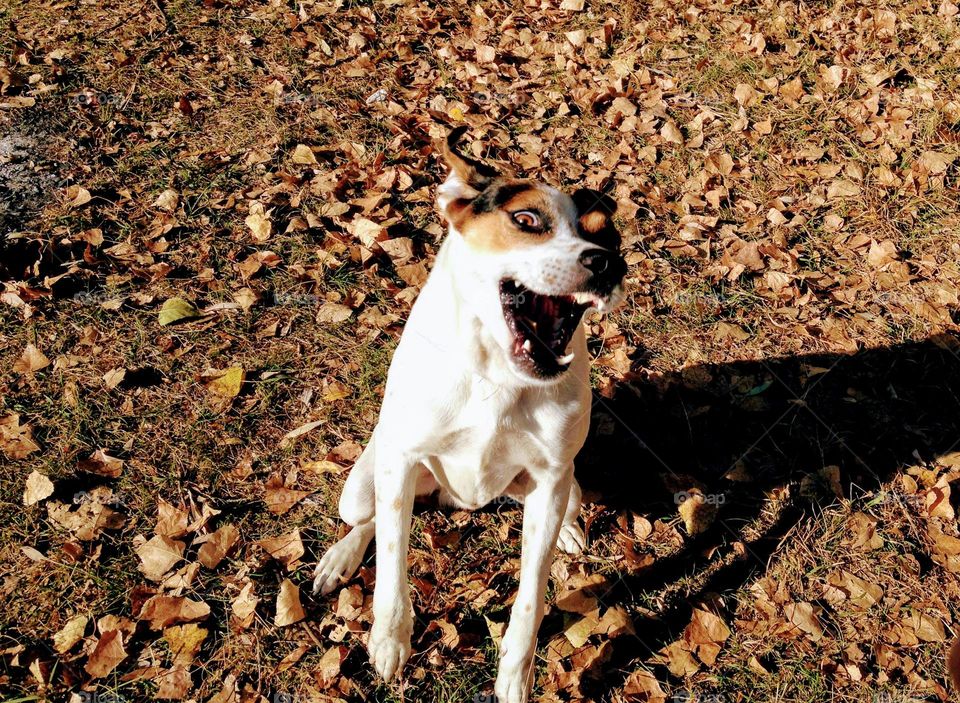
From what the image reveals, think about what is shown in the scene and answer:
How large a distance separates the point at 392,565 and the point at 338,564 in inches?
22.5

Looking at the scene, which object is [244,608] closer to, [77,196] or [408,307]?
[408,307]

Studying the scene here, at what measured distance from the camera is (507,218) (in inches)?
115

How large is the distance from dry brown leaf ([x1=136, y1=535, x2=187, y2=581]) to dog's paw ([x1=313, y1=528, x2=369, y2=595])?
0.67 m

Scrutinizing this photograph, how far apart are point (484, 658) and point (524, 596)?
0.47 m

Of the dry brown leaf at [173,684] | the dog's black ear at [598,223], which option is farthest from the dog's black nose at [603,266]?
the dry brown leaf at [173,684]

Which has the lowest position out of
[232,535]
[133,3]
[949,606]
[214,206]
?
[949,606]

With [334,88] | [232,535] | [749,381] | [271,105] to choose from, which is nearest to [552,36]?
[334,88]

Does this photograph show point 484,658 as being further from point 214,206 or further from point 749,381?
point 214,206

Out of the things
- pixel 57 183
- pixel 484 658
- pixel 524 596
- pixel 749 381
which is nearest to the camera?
pixel 524 596

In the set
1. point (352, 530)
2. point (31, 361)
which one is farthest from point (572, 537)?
point (31, 361)

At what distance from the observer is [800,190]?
19.6 feet

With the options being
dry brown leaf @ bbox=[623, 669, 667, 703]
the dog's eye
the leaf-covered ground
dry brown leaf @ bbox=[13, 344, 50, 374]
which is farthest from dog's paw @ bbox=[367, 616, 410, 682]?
dry brown leaf @ bbox=[13, 344, 50, 374]

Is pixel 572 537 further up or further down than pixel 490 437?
further down

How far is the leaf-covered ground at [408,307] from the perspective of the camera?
362cm
